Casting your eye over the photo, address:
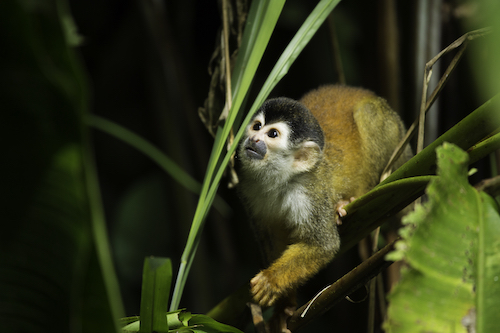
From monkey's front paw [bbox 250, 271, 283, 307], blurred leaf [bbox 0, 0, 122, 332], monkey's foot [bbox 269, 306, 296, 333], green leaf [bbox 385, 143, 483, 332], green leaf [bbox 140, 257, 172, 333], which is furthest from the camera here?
monkey's foot [bbox 269, 306, 296, 333]

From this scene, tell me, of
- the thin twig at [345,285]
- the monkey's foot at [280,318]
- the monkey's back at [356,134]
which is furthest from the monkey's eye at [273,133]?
the thin twig at [345,285]

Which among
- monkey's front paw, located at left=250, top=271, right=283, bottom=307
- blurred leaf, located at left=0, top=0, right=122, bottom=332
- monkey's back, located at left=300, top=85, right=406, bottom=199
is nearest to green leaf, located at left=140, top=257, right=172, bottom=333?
blurred leaf, located at left=0, top=0, right=122, bottom=332

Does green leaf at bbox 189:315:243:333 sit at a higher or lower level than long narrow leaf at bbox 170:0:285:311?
lower

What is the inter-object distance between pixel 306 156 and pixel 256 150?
0.63 ft

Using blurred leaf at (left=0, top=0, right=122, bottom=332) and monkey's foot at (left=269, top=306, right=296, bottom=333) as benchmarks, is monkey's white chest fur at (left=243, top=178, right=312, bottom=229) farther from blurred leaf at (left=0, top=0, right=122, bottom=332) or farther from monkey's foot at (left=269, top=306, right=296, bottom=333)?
blurred leaf at (left=0, top=0, right=122, bottom=332)

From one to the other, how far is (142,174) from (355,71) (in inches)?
57.0

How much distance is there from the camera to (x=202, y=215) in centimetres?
95

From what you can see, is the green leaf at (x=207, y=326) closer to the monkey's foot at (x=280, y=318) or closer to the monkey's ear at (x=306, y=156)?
the monkey's foot at (x=280, y=318)

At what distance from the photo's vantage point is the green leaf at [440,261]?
588mm

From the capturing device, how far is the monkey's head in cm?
156

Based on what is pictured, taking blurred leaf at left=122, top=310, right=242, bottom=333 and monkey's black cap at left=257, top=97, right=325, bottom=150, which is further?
monkey's black cap at left=257, top=97, right=325, bottom=150

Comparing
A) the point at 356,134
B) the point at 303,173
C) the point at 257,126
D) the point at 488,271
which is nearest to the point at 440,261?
the point at 488,271

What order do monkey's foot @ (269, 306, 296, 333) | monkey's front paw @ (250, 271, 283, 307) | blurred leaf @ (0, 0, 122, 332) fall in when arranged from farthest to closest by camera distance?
monkey's foot @ (269, 306, 296, 333), monkey's front paw @ (250, 271, 283, 307), blurred leaf @ (0, 0, 122, 332)

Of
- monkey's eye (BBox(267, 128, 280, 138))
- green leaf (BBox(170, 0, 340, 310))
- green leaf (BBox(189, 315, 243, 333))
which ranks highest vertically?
monkey's eye (BBox(267, 128, 280, 138))
